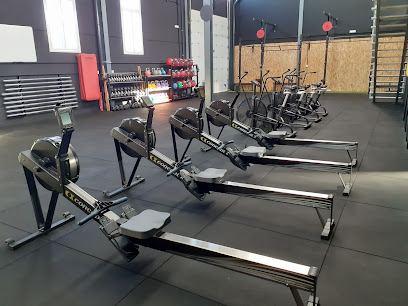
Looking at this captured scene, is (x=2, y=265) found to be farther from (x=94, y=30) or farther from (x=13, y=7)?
(x=94, y=30)

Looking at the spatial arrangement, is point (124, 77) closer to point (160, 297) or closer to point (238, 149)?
point (238, 149)

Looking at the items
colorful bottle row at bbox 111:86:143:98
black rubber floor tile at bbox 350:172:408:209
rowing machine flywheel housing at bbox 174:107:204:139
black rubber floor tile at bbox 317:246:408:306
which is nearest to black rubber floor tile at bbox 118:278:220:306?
black rubber floor tile at bbox 317:246:408:306

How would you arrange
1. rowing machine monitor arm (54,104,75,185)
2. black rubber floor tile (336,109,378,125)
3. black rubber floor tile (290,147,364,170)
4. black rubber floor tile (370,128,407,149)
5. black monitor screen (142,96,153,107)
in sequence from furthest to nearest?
1. black rubber floor tile (336,109,378,125)
2. black rubber floor tile (370,128,407,149)
3. black rubber floor tile (290,147,364,170)
4. black monitor screen (142,96,153,107)
5. rowing machine monitor arm (54,104,75,185)

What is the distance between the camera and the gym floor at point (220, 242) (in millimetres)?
1839

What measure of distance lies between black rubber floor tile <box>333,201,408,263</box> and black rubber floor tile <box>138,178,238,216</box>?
1.08 metres

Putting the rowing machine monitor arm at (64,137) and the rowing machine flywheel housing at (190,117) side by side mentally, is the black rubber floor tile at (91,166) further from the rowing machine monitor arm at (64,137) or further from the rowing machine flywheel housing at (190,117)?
the rowing machine monitor arm at (64,137)

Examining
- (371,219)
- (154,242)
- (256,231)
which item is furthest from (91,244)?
(371,219)

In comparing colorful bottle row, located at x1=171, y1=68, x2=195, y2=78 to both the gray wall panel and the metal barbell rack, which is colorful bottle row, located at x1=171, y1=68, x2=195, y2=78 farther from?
the metal barbell rack

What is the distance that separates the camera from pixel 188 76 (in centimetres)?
1294

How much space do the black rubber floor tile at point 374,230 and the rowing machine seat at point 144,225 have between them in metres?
1.37

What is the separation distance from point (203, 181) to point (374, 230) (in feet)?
5.02

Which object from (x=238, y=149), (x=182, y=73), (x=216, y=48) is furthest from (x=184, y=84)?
(x=238, y=149)

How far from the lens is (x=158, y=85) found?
1163cm

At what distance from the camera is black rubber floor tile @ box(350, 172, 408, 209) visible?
118 inches
